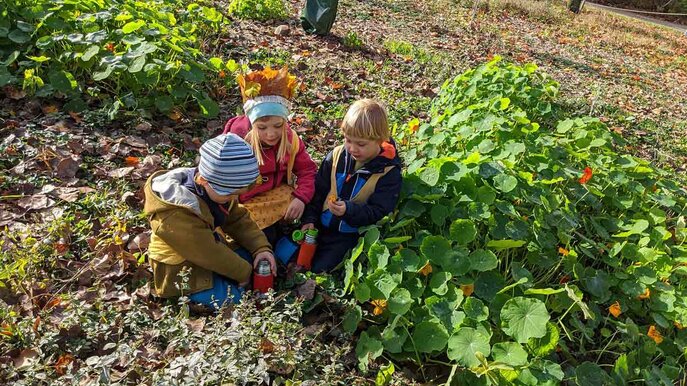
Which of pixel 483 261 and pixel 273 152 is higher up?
pixel 273 152

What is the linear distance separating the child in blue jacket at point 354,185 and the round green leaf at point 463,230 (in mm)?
389

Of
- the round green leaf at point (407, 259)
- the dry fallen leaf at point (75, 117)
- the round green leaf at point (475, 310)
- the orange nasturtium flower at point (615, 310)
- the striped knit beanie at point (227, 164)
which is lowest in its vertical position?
the orange nasturtium flower at point (615, 310)

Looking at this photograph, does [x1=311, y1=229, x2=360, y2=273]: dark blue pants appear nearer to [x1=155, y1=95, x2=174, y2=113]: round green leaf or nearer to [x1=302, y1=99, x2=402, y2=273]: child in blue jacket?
[x1=302, y1=99, x2=402, y2=273]: child in blue jacket

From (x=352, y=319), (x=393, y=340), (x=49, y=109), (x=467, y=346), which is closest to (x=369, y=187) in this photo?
(x=352, y=319)

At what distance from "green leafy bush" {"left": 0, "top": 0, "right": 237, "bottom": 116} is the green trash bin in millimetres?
2718

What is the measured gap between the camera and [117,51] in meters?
4.02

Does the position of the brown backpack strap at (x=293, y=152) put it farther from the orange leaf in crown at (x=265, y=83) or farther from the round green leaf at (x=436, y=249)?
the round green leaf at (x=436, y=249)

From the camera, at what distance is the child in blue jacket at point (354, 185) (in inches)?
108

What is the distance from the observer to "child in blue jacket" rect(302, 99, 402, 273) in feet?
9.04

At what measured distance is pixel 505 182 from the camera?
A: 290cm

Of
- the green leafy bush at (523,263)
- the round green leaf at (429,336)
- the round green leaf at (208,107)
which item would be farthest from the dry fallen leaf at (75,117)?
the round green leaf at (429,336)

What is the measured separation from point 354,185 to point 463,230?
2.28 feet

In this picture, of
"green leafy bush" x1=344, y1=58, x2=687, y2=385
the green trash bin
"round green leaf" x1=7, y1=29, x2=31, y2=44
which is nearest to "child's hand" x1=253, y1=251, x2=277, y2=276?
"green leafy bush" x1=344, y1=58, x2=687, y2=385

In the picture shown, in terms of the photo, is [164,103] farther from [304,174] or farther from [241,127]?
[304,174]
